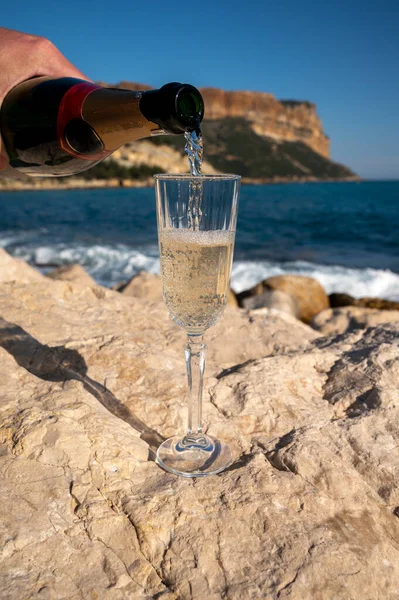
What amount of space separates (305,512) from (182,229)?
34.5 inches

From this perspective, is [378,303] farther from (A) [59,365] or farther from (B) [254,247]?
(B) [254,247]

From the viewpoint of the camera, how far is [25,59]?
1.44 metres

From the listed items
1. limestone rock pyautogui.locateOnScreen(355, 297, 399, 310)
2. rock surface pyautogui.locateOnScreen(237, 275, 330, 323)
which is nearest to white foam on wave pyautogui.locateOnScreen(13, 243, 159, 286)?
rock surface pyautogui.locateOnScreen(237, 275, 330, 323)

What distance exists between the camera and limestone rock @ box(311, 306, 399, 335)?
4.02m

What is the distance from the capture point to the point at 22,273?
3.13 meters

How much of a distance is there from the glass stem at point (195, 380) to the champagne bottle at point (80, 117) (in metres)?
0.70

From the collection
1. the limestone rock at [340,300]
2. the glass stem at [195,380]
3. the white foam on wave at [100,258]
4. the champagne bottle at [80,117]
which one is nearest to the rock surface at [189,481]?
the glass stem at [195,380]

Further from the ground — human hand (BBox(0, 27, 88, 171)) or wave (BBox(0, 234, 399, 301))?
human hand (BBox(0, 27, 88, 171))

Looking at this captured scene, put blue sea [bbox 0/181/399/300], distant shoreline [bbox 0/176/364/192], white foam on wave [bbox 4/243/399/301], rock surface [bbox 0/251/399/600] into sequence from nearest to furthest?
rock surface [bbox 0/251/399/600]
white foam on wave [bbox 4/243/399/301]
blue sea [bbox 0/181/399/300]
distant shoreline [bbox 0/176/364/192]

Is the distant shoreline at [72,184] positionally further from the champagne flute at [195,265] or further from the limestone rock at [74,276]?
the champagne flute at [195,265]

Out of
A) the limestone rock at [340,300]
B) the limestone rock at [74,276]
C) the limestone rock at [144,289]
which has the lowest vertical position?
the limestone rock at [340,300]

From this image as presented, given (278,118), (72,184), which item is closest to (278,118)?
(278,118)

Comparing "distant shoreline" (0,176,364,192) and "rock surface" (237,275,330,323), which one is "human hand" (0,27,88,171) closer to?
"rock surface" (237,275,330,323)

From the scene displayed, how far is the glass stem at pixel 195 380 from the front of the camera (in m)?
1.56
